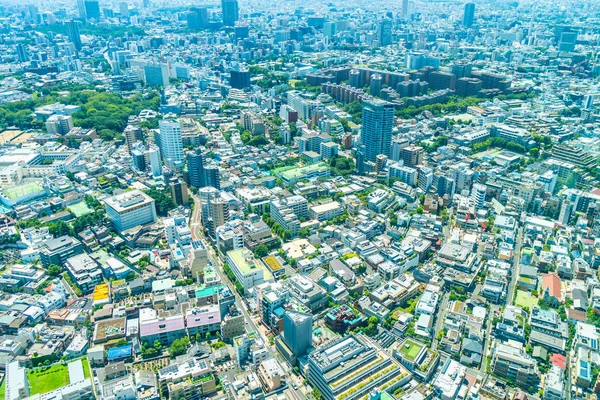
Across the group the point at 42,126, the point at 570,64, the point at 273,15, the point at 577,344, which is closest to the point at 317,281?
the point at 577,344

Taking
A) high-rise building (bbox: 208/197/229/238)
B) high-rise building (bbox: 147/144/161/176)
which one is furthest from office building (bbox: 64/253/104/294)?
high-rise building (bbox: 147/144/161/176)

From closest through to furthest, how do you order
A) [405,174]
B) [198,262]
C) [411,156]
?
[198,262]
[405,174]
[411,156]

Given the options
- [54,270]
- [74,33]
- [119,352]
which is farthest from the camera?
[74,33]

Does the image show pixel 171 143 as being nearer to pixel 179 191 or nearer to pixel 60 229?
pixel 179 191

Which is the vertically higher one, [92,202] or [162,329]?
[92,202]

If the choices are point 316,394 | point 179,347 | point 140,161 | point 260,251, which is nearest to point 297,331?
point 316,394
